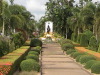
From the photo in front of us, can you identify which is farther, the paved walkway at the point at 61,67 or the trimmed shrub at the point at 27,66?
the paved walkway at the point at 61,67

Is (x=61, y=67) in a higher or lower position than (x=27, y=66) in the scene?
lower

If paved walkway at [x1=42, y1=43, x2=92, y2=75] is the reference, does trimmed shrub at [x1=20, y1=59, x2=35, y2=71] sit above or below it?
above

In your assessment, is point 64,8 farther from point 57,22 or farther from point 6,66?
point 6,66

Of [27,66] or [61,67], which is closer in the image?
[27,66]

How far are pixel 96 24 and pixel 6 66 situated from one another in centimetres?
2736

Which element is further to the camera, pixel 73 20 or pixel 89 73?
pixel 73 20

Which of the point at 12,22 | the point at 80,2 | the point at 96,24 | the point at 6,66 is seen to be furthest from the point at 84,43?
the point at 6,66

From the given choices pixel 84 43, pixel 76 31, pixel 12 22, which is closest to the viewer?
pixel 12 22

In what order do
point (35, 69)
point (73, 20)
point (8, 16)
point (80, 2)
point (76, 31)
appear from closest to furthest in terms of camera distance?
point (35, 69) < point (8, 16) < point (73, 20) < point (76, 31) < point (80, 2)

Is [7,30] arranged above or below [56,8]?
below

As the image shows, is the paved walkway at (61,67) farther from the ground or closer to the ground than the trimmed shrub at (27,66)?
closer to the ground

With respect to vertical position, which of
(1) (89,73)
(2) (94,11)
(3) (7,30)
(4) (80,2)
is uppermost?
(4) (80,2)

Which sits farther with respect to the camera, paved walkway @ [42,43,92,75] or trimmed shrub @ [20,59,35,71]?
paved walkway @ [42,43,92,75]

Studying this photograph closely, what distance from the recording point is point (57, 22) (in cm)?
5659
